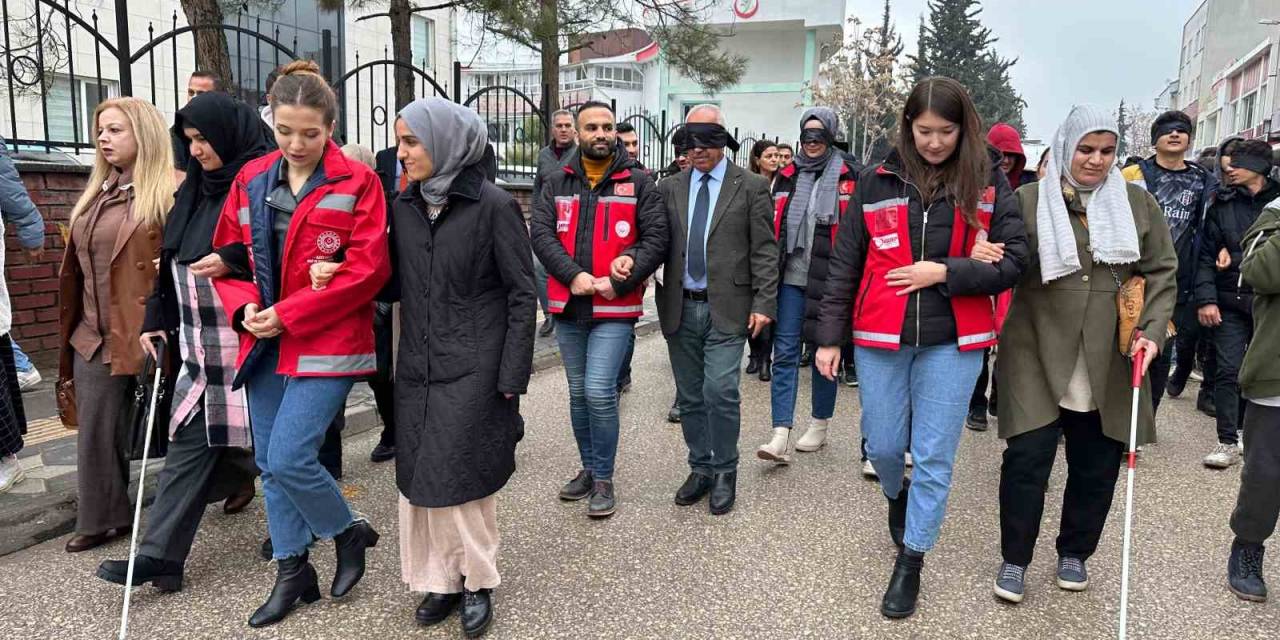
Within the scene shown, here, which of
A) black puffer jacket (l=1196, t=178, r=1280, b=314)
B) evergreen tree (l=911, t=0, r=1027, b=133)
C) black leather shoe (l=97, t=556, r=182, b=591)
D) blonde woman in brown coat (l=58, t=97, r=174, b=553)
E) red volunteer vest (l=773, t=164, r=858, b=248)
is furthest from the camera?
evergreen tree (l=911, t=0, r=1027, b=133)

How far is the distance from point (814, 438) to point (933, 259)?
2.32m

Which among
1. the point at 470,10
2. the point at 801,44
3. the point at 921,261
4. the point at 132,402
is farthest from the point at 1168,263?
the point at 801,44

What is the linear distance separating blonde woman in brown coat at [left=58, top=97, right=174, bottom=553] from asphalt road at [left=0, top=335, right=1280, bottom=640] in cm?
29

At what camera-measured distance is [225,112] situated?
10.4 feet

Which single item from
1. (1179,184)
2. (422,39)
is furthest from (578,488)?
(422,39)

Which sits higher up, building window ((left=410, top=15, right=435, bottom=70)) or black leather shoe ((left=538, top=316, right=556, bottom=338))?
building window ((left=410, top=15, right=435, bottom=70))

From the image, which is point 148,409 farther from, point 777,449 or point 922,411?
point 777,449

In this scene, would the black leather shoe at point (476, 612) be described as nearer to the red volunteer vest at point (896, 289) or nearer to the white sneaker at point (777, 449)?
the red volunteer vest at point (896, 289)

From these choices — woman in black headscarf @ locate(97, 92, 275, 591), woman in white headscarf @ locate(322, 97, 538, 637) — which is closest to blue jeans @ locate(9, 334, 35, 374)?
woman in black headscarf @ locate(97, 92, 275, 591)

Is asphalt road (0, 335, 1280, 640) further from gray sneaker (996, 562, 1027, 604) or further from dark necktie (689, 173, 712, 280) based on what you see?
dark necktie (689, 173, 712, 280)

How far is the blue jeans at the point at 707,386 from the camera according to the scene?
13.4 feet

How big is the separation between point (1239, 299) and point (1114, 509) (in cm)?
201

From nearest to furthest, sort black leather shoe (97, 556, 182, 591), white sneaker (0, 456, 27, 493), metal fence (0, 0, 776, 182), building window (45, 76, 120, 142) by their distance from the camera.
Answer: black leather shoe (97, 556, 182, 591)
white sneaker (0, 456, 27, 493)
metal fence (0, 0, 776, 182)
building window (45, 76, 120, 142)

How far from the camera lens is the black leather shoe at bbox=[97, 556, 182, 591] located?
3.02 meters
